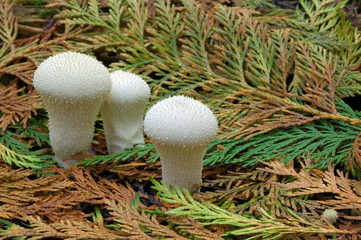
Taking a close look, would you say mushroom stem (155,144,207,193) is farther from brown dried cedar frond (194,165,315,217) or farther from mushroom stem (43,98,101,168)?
mushroom stem (43,98,101,168)

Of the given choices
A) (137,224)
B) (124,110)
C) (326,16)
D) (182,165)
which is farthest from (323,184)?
(326,16)

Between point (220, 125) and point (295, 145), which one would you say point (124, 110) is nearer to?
point (220, 125)

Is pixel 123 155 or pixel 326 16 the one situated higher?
pixel 326 16

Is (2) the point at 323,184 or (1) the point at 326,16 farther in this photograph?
(1) the point at 326,16

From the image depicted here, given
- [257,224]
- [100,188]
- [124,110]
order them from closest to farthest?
[257,224] → [100,188] → [124,110]

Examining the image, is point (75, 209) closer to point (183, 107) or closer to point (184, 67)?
point (183, 107)

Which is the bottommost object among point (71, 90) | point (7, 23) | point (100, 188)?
point (100, 188)

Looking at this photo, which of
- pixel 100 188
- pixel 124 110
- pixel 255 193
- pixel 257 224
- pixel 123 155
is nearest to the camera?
pixel 257 224

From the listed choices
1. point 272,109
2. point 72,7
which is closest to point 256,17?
point 272,109
